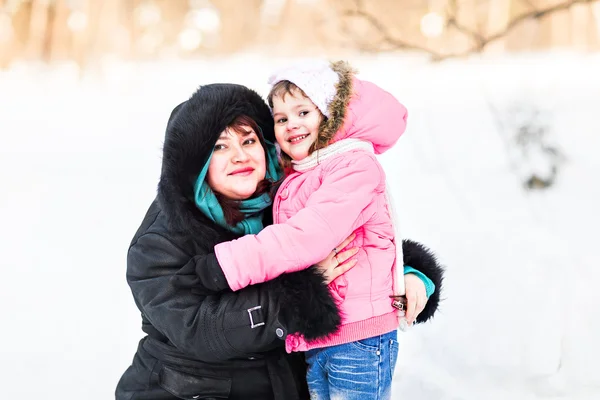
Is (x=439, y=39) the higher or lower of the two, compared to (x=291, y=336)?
Result: higher

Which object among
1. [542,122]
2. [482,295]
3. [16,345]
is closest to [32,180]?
[16,345]

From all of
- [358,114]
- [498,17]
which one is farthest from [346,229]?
[498,17]

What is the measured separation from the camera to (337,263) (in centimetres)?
162

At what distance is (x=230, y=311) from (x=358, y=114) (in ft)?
1.95

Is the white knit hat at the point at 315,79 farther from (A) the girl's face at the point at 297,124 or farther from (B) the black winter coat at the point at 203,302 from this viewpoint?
(B) the black winter coat at the point at 203,302

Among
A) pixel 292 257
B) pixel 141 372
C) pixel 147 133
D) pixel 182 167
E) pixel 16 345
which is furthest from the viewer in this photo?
pixel 147 133

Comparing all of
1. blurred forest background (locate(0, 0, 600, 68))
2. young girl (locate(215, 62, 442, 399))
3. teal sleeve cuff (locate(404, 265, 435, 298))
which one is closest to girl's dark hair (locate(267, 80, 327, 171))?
young girl (locate(215, 62, 442, 399))

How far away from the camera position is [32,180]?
144 inches

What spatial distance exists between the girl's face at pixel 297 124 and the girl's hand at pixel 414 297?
0.46 metres

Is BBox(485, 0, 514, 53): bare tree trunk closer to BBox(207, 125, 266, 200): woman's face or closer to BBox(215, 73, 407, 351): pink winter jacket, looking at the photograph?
BBox(215, 73, 407, 351): pink winter jacket

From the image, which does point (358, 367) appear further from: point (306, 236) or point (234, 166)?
point (234, 166)

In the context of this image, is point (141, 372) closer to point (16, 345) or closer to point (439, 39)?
point (16, 345)

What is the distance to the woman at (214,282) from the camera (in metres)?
1.59

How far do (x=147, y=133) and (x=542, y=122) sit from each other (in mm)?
2247
